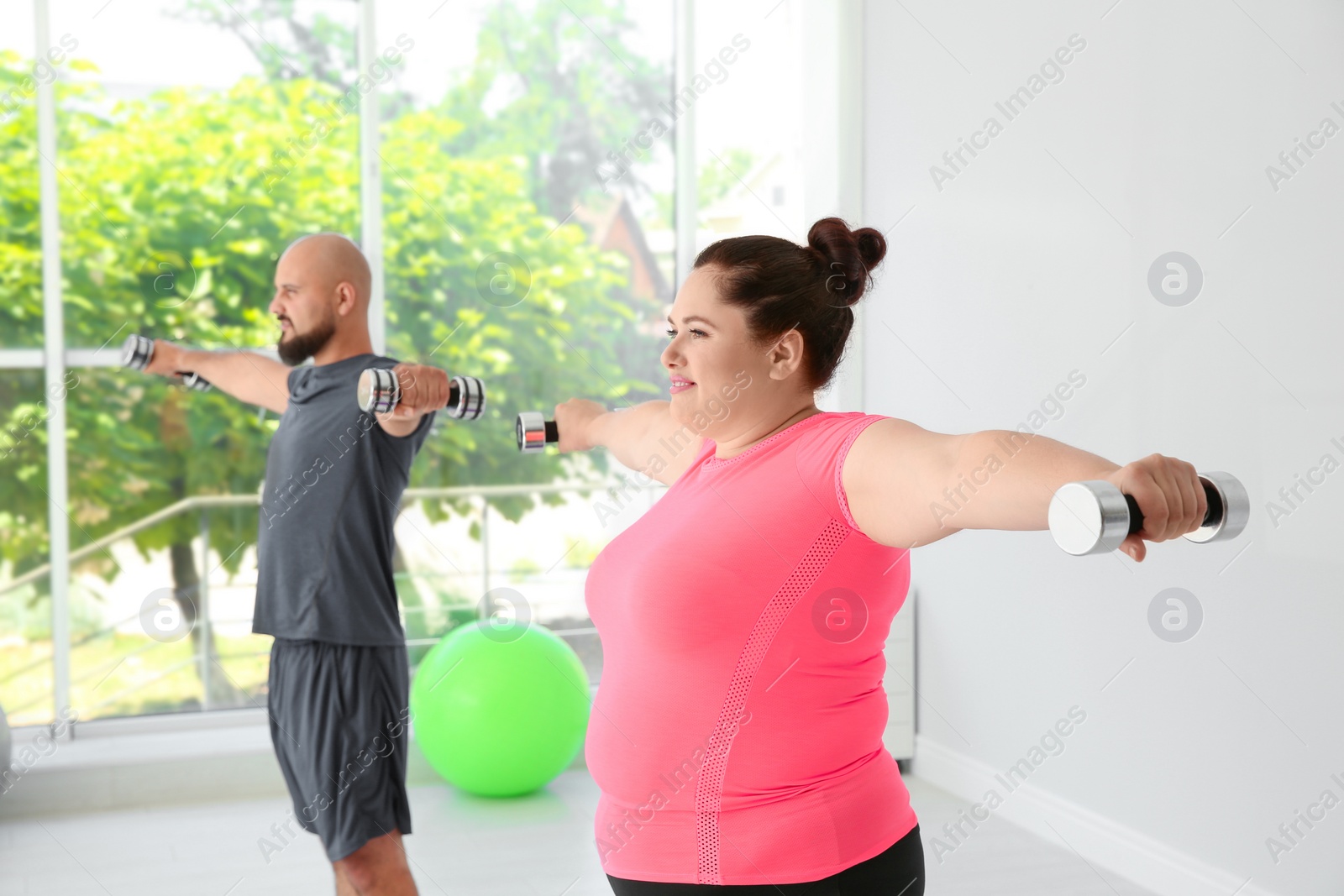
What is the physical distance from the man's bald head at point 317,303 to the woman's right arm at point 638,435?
2.17ft

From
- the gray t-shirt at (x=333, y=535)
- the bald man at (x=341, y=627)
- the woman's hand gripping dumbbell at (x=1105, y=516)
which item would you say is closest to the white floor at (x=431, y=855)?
the bald man at (x=341, y=627)

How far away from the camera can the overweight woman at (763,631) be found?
1.20 metres

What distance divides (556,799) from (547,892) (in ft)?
2.34

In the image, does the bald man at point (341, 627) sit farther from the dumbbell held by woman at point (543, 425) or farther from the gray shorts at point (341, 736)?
the dumbbell held by woman at point (543, 425)

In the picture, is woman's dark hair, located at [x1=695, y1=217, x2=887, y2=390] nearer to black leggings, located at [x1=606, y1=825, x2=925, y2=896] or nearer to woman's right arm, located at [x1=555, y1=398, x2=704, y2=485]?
woman's right arm, located at [x1=555, y1=398, x2=704, y2=485]

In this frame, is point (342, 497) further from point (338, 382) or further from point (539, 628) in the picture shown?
point (539, 628)

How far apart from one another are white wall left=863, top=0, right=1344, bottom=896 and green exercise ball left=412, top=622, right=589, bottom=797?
1192 mm

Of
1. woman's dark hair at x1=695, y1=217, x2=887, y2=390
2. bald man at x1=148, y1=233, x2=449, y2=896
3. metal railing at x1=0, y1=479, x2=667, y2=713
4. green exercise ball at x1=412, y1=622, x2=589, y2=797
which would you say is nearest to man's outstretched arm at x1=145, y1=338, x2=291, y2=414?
bald man at x1=148, y1=233, x2=449, y2=896

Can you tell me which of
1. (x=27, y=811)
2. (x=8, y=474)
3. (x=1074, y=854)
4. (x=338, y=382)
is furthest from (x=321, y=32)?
(x=1074, y=854)

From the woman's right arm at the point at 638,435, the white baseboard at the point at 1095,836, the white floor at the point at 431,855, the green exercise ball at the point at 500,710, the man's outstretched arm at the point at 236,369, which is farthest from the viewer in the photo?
the green exercise ball at the point at 500,710

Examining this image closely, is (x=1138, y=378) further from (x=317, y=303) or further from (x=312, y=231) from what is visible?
(x=312, y=231)

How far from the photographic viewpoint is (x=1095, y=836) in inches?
118

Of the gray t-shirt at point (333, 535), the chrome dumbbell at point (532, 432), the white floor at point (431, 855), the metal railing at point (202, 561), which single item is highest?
the chrome dumbbell at point (532, 432)

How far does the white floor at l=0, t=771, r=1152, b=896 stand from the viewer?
291cm
